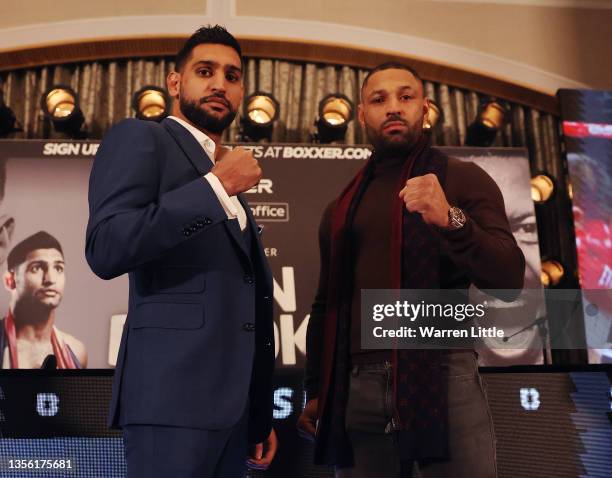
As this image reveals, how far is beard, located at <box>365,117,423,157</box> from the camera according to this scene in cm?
180

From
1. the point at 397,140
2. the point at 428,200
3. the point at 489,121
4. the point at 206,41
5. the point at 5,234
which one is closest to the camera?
the point at 428,200

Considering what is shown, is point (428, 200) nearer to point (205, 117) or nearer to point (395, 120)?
point (395, 120)

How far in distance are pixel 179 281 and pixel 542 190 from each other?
129 inches

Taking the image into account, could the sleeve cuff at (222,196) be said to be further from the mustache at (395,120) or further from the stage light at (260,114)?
the stage light at (260,114)

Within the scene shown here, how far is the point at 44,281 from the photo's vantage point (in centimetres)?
359

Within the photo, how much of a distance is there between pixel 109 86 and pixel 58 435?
299 cm

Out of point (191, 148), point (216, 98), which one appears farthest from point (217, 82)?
point (191, 148)

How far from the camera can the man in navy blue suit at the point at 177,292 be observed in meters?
1.26

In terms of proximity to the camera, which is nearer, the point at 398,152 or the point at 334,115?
the point at 398,152

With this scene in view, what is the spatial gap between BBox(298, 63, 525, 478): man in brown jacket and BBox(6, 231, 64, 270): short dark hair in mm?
2254

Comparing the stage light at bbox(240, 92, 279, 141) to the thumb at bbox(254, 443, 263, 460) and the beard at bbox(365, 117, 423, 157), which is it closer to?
A: the beard at bbox(365, 117, 423, 157)

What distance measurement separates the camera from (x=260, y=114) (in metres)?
4.05

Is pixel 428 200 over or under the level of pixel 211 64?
under

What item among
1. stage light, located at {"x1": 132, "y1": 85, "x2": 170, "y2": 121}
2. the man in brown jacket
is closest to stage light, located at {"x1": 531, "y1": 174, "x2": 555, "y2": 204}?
stage light, located at {"x1": 132, "y1": 85, "x2": 170, "y2": 121}
